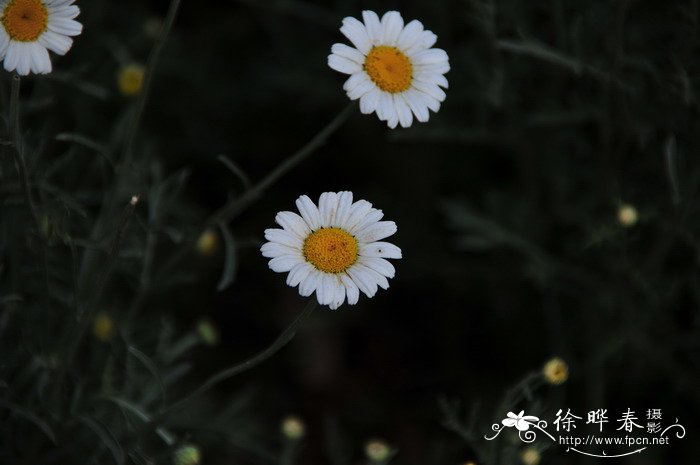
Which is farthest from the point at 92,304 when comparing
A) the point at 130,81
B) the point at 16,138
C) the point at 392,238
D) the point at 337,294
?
the point at 392,238

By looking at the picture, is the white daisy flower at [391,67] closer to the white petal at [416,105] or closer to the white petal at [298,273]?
the white petal at [416,105]

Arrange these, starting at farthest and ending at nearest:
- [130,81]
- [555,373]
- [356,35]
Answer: [130,81]
[555,373]
[356,35]

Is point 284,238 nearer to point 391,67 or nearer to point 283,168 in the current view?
point 283,168

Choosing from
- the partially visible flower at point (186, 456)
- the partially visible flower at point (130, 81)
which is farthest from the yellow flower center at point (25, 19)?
the partially visible flower at point (130, 81)

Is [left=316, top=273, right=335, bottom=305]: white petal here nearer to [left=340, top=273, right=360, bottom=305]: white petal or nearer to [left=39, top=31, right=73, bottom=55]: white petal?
[left=340, top=273, right=360, bottom=305]: white petal

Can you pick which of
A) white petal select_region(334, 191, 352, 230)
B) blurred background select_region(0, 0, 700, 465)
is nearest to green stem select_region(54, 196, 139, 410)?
blurred background select_region(0, 0, 700, 465)

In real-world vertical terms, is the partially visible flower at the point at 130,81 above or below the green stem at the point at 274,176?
above

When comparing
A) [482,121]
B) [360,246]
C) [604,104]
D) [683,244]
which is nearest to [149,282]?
[360,246]
